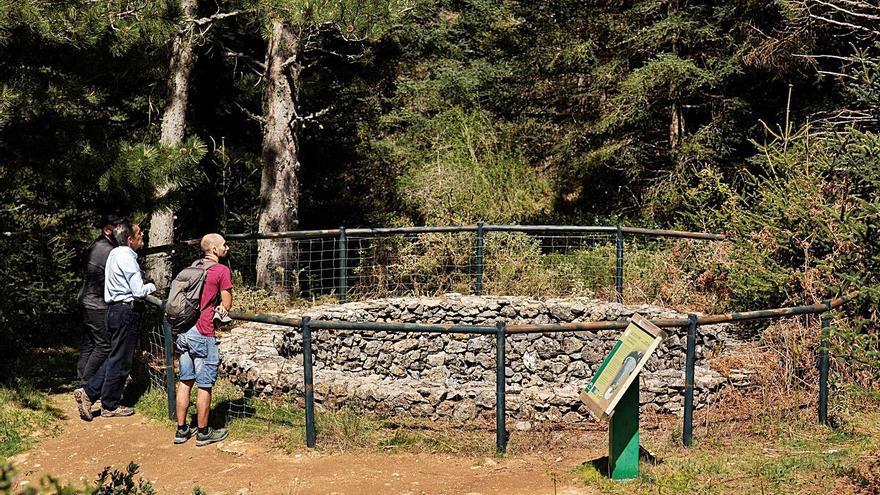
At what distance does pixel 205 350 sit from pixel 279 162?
696 centimetres

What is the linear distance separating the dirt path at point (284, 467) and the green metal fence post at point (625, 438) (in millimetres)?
291

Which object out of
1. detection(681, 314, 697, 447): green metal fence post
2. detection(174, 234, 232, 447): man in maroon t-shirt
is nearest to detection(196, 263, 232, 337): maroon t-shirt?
detection(174, 234, 232, 447): man in maroon t-shirt

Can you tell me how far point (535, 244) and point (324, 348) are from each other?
12.8ft

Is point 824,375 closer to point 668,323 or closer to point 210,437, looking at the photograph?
point 668,323

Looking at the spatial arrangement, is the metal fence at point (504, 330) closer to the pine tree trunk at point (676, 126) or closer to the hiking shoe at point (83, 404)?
the hiking shoe at point (83, 404)

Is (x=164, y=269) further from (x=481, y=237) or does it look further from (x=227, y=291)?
(x=227, y=291)

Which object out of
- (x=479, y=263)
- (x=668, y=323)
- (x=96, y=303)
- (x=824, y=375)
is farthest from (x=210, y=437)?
(x=479, y=263)

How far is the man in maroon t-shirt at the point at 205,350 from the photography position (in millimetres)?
7176

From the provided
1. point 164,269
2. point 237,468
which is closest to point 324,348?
point 164,269

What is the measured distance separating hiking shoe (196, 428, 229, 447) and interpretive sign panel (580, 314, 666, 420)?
3.04 metres

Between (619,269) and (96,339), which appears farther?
(619,269)

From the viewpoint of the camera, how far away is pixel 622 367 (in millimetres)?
6078

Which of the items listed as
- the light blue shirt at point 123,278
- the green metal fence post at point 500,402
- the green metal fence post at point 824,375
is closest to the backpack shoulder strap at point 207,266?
the light blue shirt at point 123,278

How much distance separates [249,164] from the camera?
50.5 ft
